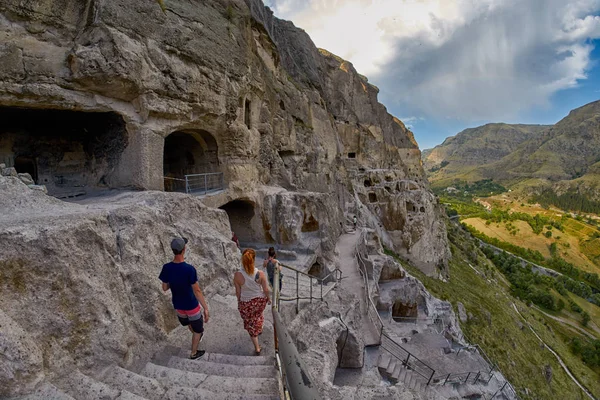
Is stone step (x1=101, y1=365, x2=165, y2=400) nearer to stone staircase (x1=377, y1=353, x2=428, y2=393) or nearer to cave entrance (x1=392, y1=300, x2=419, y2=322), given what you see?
stone staircase (x1=377, y1=353, x2=428, y2=393)

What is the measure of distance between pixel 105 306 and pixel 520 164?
607 feet

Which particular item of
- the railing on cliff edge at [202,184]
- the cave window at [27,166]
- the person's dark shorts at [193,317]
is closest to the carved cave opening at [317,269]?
the railing on cliff edge at [202,184]

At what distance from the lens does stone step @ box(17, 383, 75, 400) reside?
7.24 ft

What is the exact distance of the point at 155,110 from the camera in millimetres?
7789

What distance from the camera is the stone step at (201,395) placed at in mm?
2592

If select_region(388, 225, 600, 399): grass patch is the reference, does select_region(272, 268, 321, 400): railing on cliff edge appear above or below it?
above

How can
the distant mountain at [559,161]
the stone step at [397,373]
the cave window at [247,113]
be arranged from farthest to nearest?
the distant mountain at [559,161] < the cave window at [247,113] < the stone step at [397,373]

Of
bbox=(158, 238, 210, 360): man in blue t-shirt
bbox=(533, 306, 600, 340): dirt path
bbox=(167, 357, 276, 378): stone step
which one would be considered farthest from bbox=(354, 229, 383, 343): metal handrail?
bbox=(533, 306, 600, 340): dirt path

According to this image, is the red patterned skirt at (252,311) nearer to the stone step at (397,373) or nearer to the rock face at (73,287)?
the rock face at (73,287)

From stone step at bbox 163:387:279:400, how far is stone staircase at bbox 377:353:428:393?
6.37m

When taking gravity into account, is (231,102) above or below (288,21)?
below

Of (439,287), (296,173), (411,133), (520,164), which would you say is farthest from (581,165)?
(296,173)

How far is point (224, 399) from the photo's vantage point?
8.72ft

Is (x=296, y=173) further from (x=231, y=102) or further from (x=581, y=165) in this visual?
(x=581, y=165)
